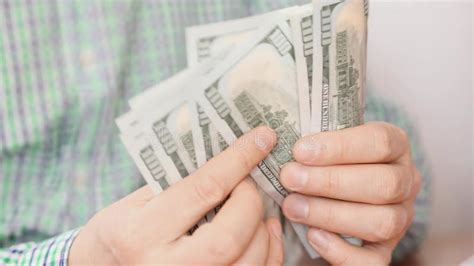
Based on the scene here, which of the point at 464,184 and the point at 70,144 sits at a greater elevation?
the point at 70,144

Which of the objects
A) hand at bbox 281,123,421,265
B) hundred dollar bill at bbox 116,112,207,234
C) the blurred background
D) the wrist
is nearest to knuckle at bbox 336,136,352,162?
hand at bbox 281,123,421,265

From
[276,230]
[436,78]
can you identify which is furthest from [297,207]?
[436,78]

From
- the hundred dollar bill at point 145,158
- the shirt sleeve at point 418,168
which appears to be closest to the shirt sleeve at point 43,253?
the hundred dollar bill at point 145,158

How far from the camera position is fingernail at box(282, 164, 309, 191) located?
0.62 m

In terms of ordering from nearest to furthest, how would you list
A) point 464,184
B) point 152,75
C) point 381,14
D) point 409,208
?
point 409,208 → point 152,75 → point 381,14 → point 464,184

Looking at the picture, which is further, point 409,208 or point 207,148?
point 409,208

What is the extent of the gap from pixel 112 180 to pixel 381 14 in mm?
668

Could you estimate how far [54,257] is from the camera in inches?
26.1

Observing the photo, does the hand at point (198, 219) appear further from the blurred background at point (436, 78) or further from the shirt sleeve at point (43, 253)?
the blurred background at point (436, 78)

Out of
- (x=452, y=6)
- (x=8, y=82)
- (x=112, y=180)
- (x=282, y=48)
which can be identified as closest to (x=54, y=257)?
(x=112, y=180)

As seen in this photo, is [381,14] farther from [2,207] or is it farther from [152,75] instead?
[2,207]

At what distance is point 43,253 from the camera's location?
26.7 inches

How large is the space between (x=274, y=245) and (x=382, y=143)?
0.63 feet

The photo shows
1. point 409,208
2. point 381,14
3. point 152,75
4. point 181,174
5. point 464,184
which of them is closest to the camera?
point 181,174
